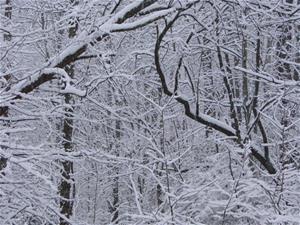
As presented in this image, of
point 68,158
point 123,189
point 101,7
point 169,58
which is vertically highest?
point 101,7

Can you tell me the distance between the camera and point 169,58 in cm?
930

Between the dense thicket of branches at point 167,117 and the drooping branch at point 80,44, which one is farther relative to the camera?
the drooping branch at point 80,44

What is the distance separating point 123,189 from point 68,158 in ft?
37.5

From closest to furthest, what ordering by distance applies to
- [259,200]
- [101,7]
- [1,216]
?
[259,200], [1,216], [101,7]

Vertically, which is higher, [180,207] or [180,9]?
[180,9]

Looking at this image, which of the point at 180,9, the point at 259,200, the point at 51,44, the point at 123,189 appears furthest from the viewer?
the point at 123,189

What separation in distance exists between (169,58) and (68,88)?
Answer: 3396mm

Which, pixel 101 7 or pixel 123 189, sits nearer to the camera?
pixel 101 7

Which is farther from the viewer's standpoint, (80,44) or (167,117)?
(167,117)

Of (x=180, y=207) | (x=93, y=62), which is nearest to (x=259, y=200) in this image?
(x=180, y=207)

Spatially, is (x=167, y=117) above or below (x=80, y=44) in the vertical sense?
below

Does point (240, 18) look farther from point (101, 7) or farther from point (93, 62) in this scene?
point (93, 62)

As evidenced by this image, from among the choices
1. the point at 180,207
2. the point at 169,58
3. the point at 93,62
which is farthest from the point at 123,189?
the point at 180,207

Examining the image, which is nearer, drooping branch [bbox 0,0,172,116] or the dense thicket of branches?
the dense thicket of branches
